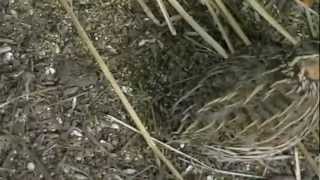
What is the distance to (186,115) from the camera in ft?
3.71

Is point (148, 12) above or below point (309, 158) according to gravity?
above

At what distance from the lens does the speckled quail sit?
108 cm

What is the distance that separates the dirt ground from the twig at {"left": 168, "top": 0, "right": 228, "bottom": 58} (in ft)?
0.06

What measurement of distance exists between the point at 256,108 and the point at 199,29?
7.8 inches

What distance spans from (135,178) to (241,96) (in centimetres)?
23

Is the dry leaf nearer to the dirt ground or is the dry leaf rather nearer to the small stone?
the dirt ground

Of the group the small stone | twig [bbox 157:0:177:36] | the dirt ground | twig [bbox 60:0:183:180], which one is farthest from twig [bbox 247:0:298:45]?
the small stone

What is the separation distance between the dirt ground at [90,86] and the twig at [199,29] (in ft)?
0.06

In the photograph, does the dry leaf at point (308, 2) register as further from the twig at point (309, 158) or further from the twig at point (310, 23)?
the twig at point (309, 158)

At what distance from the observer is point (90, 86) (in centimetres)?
121

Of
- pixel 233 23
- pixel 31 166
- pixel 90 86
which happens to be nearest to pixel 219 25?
pixel 233 23

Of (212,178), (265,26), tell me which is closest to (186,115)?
(212,178)

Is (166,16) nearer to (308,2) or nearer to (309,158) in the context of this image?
(308,2)

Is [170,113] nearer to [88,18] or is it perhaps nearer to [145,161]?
[145,161]
